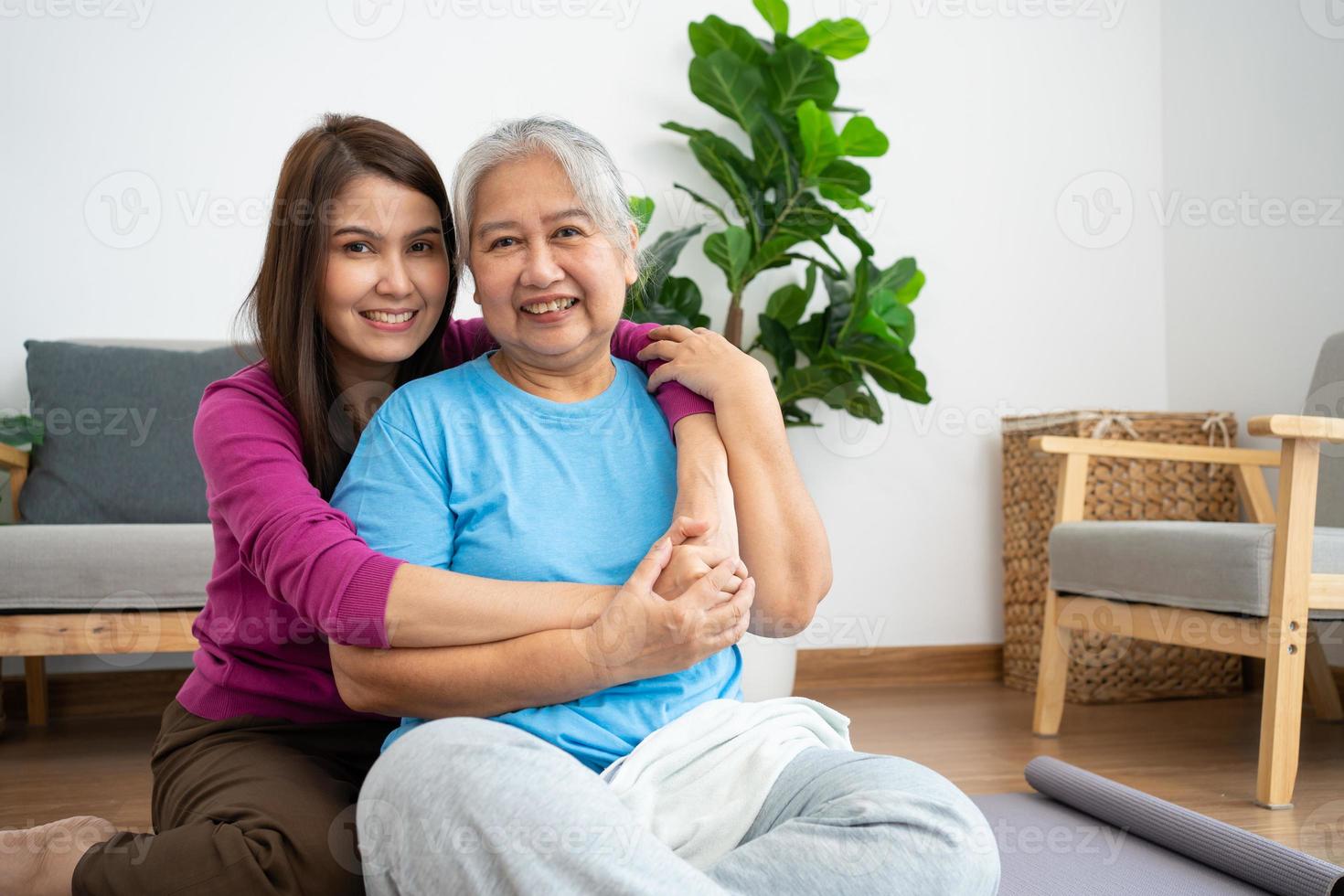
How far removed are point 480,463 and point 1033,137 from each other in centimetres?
317

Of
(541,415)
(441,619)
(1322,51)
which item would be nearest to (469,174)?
(541,415)

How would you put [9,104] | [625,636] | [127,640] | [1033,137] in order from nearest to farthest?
[625,636] → [127,640] → [9,104] → [1033,137]

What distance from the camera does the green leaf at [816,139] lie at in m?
3.08

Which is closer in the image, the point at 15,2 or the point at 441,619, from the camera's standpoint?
the point at 441,619

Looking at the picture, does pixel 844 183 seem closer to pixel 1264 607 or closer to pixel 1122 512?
pixel 1122 512

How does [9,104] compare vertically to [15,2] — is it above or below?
below

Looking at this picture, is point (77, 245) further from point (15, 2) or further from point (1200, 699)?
point (1200, 699)

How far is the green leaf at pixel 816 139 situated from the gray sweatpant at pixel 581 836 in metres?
2.31

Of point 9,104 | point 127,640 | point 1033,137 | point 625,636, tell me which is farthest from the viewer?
point 1033,137

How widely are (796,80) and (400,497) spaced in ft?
7.89

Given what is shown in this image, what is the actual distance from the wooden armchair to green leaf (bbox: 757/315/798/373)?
0.78 meters

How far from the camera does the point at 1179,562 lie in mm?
2406

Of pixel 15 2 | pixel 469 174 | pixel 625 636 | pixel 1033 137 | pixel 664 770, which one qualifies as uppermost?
pixel 15 2

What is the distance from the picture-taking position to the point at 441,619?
3.69 ft
